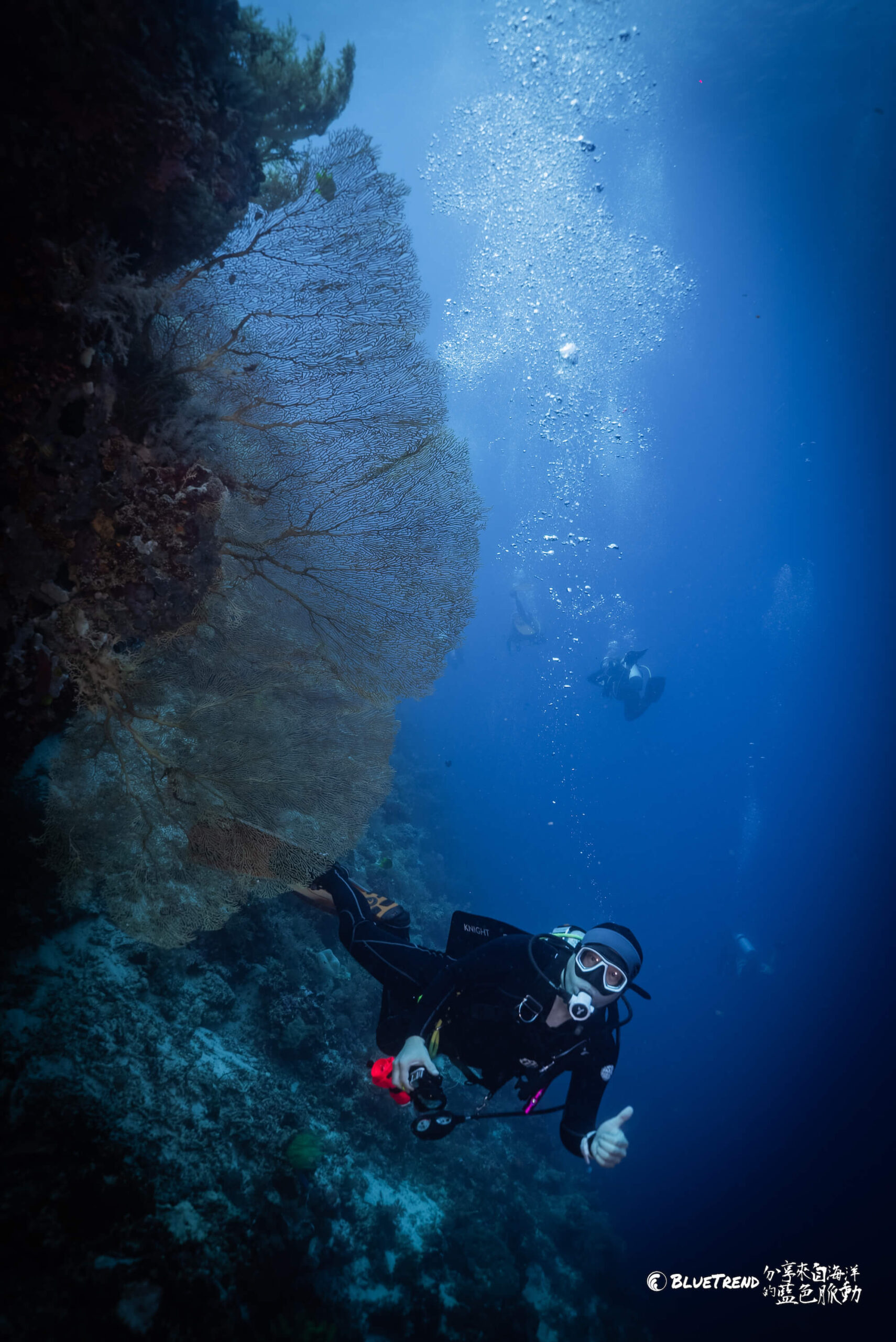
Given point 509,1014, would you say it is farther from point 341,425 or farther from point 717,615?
point 717,615

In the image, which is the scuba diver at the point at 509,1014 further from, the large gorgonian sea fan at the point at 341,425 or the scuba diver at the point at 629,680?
the scuba diver at the point at 629,680

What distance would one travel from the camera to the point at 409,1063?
2.71m

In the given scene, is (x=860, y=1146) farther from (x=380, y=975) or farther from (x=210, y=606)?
(x=210, y=606)

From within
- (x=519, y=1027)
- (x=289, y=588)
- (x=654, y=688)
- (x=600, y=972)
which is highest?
(x=654, y=688)

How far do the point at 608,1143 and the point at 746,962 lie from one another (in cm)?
4322

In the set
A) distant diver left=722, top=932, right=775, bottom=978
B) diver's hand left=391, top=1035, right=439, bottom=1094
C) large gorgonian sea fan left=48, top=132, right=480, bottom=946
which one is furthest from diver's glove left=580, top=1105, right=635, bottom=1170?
distant diver left=722, top=932, right=775, bottom=978

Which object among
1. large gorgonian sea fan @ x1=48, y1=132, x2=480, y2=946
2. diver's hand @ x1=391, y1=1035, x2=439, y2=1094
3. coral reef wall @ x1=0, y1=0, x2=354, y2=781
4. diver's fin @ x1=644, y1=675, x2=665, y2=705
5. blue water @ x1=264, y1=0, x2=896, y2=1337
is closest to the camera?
coral reef wall @ x1=0, y1=0, x2=354, y2=781

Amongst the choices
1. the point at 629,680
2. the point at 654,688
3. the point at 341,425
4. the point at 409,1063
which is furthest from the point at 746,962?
the point at 341,425

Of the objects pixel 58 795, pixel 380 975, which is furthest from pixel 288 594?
pixel 380 975

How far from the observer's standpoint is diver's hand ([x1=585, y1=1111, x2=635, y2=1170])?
2771mm

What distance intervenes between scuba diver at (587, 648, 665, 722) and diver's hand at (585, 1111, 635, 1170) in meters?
16.2

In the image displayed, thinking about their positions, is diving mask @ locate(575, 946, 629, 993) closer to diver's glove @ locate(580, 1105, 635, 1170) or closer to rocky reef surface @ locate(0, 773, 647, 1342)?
diver's glove @ locate(580, 1105, 635, 1170)

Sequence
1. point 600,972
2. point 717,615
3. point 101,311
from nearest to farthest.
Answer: point 101,311
point 600,972
point 717,615

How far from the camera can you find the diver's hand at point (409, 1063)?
8.80ft
